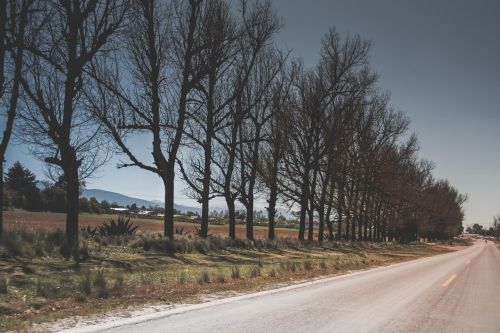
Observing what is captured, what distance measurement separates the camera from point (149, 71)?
21.1m

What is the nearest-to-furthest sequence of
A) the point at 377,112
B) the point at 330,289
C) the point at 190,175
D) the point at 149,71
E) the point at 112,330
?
1. the point at 112,330
2. the point at 330,289
3. the point at 149,71
4. the point at 190,175
5. the point at 377,112

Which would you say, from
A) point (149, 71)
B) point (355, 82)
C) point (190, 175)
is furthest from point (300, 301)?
point (355, 82)

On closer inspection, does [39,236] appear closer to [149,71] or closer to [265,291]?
[265,291]

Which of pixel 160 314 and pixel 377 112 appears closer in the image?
pixel 160 314

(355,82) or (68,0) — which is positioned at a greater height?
(355,82)

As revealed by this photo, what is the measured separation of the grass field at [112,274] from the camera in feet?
24.7

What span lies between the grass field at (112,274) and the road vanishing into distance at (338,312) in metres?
1.07

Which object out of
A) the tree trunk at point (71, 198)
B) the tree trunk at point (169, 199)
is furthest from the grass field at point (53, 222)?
the tree trunk at point (71, 198)

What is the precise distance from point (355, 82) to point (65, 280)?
99.0ft

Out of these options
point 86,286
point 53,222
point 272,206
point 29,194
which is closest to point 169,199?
point 86,286

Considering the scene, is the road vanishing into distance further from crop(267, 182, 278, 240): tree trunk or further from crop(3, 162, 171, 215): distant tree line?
crop(3, 162, 171, 215): distant tree line

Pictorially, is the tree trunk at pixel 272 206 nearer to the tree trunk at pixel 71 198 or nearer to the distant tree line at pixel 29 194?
the tree trunk at pixel 71 198

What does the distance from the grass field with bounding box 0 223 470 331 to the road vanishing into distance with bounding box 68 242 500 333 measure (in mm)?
1066

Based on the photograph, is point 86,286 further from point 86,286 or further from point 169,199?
point 169,199
